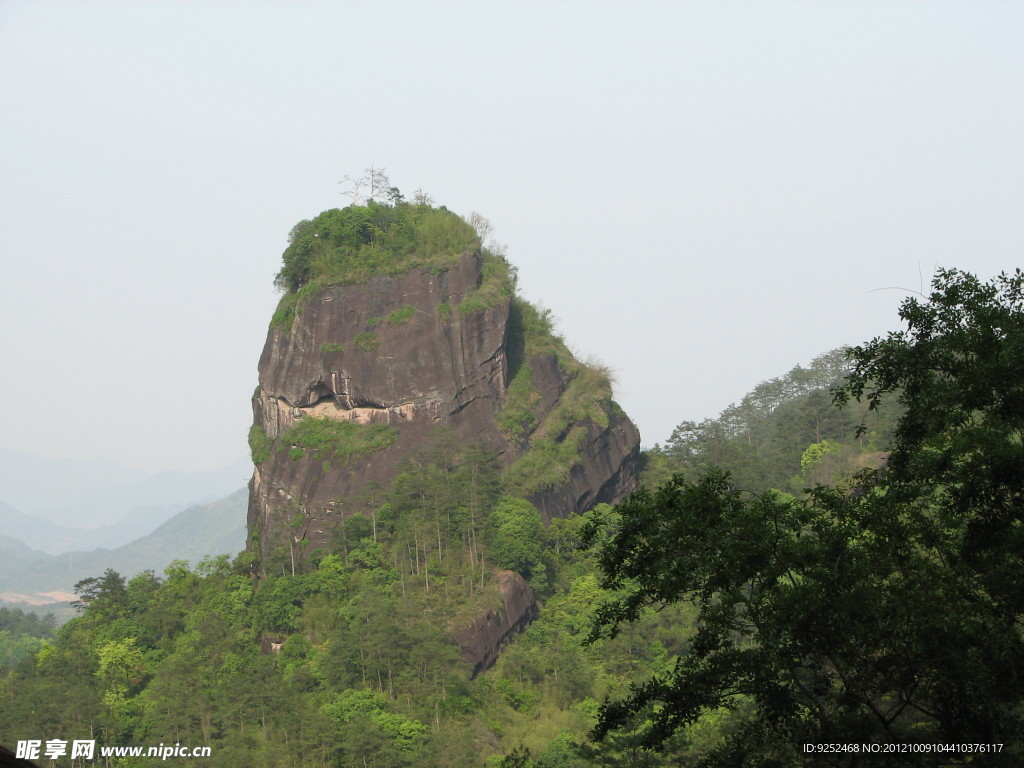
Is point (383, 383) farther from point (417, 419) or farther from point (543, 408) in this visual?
point (543, 408)

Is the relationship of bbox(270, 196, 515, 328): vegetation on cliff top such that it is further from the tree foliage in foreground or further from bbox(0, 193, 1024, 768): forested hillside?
the tree foliage in foreground

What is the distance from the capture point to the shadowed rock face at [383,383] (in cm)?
3872

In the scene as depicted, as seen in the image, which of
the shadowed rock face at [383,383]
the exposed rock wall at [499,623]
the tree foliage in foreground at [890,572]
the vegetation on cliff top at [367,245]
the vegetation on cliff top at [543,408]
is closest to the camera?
the tree foliage in foreground at [890,572]

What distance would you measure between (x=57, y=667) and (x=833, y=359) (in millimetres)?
54587

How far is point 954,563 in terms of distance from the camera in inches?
410

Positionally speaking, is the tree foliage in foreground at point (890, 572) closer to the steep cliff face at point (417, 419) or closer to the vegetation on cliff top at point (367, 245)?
the steep cliff face at point (417, 419)

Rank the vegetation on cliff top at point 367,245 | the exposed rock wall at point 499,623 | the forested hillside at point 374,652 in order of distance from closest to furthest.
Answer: the forested hillside at point 374,652 < the exposed rock wall at point 499,623 < the vegetation on cliff top at point 367,245

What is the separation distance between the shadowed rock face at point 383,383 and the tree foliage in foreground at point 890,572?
92.3 feet

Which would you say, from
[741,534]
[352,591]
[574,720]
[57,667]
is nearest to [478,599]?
[352,591]

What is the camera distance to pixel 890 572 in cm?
1030

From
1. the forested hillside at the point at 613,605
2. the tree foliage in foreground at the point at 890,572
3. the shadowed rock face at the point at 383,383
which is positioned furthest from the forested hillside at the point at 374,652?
the tree foliage in foreground at the point at 890,572

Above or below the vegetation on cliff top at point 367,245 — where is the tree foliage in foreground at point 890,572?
below

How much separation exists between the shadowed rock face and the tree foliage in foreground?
28.1 meters

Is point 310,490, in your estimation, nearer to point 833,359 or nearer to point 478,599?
point 478,599
